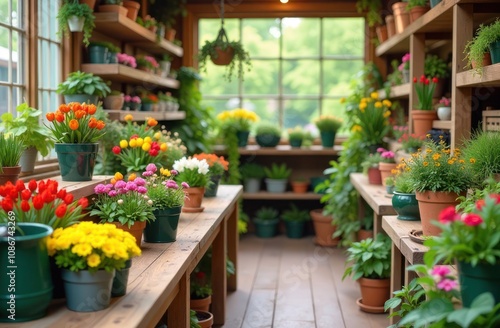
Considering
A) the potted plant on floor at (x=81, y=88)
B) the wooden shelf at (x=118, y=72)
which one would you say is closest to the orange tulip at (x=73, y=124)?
the potted plant on floor at (x=81, y=88)

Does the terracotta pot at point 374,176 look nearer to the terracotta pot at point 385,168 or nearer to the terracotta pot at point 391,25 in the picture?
the terracotta pot at point 385,168

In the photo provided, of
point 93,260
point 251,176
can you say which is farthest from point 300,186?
point 93,260

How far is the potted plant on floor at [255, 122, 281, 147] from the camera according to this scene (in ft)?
24.2

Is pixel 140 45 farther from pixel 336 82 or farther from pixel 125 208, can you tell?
pixel 125 208

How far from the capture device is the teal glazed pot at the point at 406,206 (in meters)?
3.60

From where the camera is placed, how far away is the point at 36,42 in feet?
14.6

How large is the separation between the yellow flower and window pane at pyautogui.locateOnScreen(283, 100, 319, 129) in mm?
5661

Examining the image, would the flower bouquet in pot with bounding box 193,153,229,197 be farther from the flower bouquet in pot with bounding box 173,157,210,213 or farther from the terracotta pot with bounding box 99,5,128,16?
the terracotta pot with bounding box 99,5,128,16

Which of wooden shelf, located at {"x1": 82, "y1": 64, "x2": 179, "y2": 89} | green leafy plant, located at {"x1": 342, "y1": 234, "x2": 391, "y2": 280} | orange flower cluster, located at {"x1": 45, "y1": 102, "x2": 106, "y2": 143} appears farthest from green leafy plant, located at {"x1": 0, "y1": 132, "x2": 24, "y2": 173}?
green leafy plant, located at {"x1": 342, "y1": 234, "x2": 391, "y2": 280}

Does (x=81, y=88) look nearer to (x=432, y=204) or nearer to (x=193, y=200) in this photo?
(x=193, y=200)

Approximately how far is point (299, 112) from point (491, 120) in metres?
4.00

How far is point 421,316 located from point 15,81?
313 cm

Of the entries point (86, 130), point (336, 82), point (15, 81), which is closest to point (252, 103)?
point (336, 82)

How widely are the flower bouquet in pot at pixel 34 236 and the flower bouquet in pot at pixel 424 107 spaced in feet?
10.3
